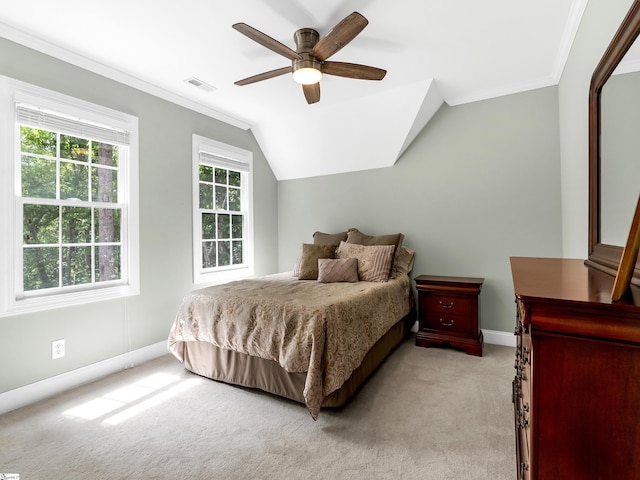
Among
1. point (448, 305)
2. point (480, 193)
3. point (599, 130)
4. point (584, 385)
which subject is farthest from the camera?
point (480, 193)

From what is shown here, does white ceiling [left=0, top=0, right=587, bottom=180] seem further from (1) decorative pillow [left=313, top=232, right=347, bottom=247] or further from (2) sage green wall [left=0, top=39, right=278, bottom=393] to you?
(1) decorative pillow [left=313, top=232, right=347, bottom=247]

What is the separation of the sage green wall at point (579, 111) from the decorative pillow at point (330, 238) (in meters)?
2.28

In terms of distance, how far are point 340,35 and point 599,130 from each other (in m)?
1.51

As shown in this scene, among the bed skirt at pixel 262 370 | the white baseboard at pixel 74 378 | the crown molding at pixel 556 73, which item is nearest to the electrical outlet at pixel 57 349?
the white baseboard at pixel 74 378

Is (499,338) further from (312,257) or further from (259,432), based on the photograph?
(259,432)

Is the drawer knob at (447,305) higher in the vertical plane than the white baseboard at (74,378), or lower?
higher

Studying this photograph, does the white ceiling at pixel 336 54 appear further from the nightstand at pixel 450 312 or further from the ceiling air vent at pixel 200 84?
the nightstand at pixel 450 312

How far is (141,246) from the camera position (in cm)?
307

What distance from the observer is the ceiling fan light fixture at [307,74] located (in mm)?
2201

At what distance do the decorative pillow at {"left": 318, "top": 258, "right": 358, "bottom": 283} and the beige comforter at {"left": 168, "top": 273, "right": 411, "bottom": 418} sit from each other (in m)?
0.24

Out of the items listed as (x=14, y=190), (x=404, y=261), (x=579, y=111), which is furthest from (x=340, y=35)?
(x=14, y=190)

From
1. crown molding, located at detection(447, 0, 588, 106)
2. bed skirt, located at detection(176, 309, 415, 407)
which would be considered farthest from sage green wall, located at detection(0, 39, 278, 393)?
crown molding, located at detection(447, 0, 588, 106)

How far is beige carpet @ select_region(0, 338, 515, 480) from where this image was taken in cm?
161

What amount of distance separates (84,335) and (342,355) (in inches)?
87.2
